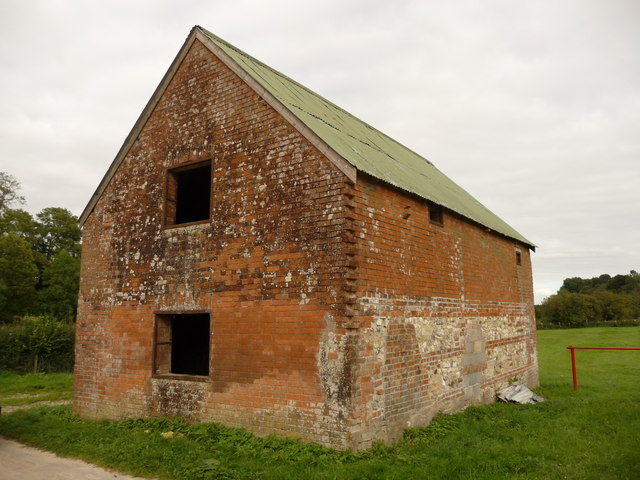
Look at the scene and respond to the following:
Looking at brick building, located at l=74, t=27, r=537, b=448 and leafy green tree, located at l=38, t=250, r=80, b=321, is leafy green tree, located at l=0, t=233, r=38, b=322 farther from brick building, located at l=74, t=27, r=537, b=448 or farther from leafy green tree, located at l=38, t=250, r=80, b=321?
brick building, located at l=74, t=27, r=537, b=448

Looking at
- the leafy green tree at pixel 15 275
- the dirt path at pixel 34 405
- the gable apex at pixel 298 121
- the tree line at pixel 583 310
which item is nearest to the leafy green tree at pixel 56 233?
the leafy green tree at pixel 15 275

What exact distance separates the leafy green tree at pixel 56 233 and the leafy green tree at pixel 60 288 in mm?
4479

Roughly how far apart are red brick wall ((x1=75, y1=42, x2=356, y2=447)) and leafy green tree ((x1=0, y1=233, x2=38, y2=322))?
2983 centimetres

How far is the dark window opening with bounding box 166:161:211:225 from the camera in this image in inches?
389

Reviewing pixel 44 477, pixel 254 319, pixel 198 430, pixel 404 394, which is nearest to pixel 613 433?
pixel 404 394

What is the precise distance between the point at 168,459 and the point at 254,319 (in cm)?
245

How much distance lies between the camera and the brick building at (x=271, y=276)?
732 cm

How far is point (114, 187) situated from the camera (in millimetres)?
10758

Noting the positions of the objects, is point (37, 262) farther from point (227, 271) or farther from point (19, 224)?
point (227, 271)

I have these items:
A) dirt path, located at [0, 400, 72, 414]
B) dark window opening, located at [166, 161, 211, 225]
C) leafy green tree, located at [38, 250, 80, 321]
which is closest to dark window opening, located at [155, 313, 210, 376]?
dark window opening, located at [166, 161, 211, 225]

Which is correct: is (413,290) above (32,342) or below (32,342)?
above

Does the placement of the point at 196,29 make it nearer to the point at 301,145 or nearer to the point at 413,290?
the point at 301,145

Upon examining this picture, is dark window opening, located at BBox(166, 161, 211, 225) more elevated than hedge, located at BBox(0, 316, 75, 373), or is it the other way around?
dark window opening, located at BBox(166, 161, 211, 225)

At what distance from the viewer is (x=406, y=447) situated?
7508 millimetres
